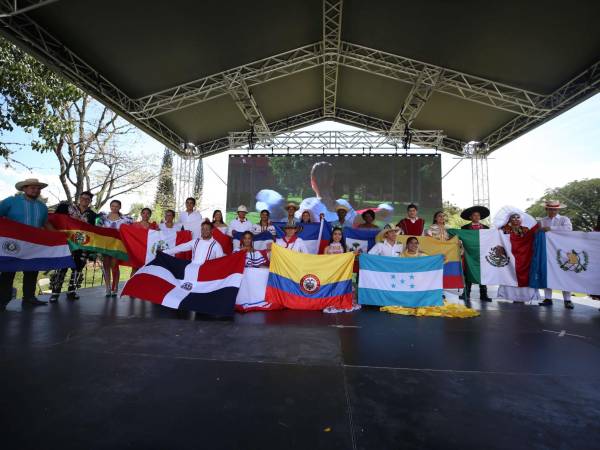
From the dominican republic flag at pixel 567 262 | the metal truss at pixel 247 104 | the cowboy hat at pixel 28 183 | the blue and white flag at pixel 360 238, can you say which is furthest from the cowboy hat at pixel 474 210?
the cowboy hat at pixel 28 183

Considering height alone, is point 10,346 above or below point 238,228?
below

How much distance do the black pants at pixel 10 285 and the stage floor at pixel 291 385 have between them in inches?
36.9

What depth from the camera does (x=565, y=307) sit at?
4.92m

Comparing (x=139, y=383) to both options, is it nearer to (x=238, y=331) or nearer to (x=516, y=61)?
(x=238, y=331)

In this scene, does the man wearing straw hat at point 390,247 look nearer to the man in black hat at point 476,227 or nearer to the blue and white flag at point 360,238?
the blue and white flag at point 360,238

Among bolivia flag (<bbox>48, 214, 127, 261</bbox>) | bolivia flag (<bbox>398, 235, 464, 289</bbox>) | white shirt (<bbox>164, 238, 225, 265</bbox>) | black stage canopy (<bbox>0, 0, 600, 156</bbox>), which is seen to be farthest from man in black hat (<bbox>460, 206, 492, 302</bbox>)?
bolivia flag (<bbox>48, 214, 127, 261</bbox>)

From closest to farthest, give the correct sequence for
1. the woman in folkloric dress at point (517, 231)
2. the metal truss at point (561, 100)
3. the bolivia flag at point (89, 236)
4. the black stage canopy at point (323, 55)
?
the bolivia flag at point (89, 236) → the woman in folkloric dress at point (517, 231) → the black stage canopy at point (323, 55) → the metal truss at point (561, 100)

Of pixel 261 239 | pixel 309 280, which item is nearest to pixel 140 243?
pixel 261 239

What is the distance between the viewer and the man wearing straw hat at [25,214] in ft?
13.9

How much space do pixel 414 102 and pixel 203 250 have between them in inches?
319

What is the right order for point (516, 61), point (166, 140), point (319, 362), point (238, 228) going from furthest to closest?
point (166, 140)
point (516, 61)
point (238, 228)
point (319, 362)

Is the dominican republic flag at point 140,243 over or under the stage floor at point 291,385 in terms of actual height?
over

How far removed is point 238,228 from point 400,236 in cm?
309

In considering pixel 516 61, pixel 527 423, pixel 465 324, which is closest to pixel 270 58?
pixel 516 61
